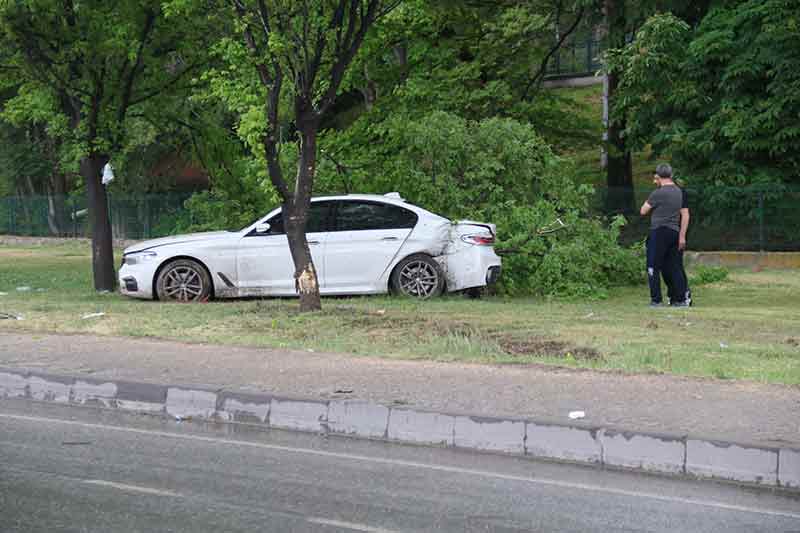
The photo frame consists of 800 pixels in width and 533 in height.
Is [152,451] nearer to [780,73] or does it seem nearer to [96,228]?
[96,228]

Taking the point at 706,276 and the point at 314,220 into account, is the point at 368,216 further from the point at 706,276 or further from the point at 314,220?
the point at 706,276

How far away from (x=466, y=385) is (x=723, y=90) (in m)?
20.0

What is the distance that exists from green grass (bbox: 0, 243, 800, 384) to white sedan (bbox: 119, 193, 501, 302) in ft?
1.22

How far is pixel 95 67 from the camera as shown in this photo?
20219 mm

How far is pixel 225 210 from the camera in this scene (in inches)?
857

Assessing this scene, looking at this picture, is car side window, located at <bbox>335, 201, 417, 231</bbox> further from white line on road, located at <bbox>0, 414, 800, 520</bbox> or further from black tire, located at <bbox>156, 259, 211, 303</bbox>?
white line on road, located at <bbox>0, 414, 800, 520</bbox>

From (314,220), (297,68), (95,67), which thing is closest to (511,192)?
(314,220)

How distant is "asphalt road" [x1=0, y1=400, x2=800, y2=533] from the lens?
603 cm

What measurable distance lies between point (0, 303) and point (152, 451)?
9532mm

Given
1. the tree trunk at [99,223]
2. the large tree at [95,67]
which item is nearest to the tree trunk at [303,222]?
the large tree at [95,67]

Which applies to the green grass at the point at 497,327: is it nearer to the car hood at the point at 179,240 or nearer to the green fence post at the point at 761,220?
the car hood at the point at 179,240

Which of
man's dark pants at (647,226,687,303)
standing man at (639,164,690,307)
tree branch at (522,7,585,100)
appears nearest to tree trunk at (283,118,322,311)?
standing man at (639,164,690,307)

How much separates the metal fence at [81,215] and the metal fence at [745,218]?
764 inches

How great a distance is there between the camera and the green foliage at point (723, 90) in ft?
84.8
